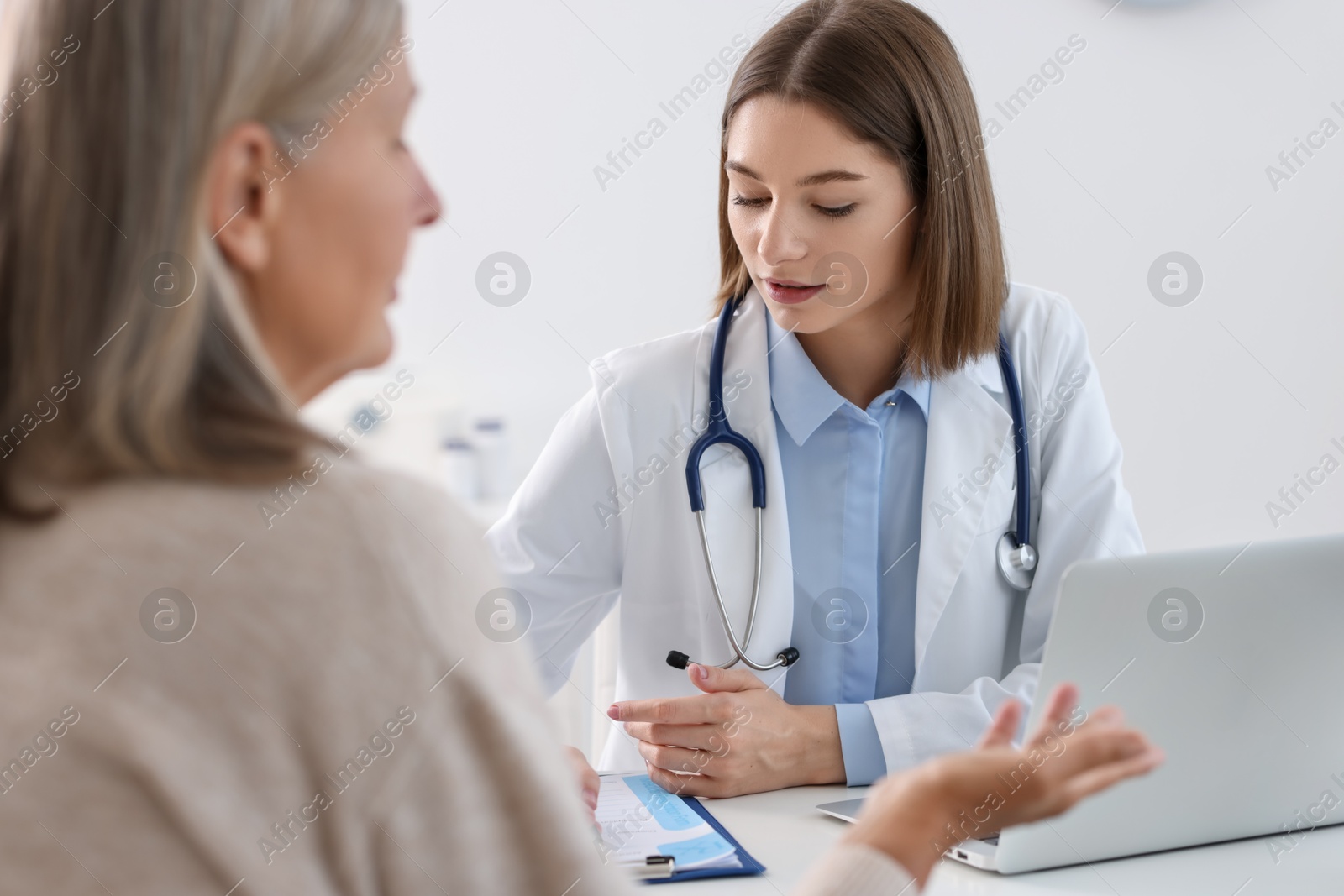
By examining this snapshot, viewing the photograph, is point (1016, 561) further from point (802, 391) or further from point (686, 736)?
point (686, 736)

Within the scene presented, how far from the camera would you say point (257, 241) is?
0.60m

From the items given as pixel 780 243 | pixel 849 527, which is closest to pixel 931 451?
pixel 849 527

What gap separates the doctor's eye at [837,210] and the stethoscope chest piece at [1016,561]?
0.49 metres

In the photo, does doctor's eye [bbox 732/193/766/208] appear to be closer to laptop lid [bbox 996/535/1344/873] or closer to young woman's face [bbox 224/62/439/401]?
laptop lid [bbox 996/535/1344/873]

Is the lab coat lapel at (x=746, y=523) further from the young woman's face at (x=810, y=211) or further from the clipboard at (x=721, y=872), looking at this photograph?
the clipboard at (x=721, y=872)

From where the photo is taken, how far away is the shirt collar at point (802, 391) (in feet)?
Result: 5.16

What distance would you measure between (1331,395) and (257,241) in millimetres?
2583

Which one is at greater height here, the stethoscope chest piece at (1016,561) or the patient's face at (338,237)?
the patient's face at (338,237)

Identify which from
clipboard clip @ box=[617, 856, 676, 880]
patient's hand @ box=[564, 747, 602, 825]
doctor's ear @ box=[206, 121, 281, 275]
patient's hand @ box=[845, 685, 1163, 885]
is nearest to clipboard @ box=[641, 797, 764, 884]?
clipboard clip @ box=[617, 856, 676, 880]

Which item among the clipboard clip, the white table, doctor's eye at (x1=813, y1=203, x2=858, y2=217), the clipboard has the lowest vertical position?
the white table

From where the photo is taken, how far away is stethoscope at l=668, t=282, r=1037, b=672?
147 cm

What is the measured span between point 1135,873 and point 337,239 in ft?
2.78

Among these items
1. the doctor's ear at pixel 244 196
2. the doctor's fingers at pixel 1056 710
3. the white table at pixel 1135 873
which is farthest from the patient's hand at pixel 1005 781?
the doctor's ear at pixel 244 196

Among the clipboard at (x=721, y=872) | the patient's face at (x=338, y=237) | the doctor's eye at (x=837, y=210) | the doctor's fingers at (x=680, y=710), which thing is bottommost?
the clipboard at (x=721, y=872)
